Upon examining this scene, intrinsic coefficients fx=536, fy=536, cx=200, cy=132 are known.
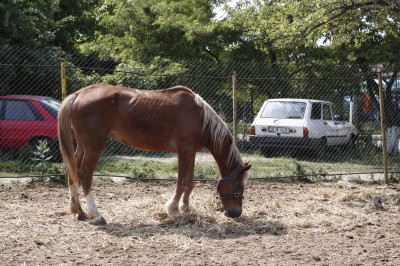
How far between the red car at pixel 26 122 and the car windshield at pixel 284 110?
507 centimetres

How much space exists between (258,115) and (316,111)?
4.75 ft

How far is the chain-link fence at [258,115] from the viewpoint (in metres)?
11.0

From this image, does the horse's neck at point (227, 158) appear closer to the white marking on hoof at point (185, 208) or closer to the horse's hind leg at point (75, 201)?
the white marking on hoof at point (185, 208)

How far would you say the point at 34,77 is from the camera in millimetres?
13141

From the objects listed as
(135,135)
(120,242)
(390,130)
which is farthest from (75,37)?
(120,242)

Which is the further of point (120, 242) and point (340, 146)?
point (340, 146)

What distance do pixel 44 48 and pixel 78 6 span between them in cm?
782

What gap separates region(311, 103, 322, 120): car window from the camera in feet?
42.9

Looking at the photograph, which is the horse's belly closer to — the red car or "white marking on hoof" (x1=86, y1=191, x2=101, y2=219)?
"white marking on hoof" (x1=86, y1=191, x2=101, y2=219)

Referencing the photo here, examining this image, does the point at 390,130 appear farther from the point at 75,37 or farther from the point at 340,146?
the point at 75,37

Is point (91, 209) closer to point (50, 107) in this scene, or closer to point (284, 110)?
point (50, 107)

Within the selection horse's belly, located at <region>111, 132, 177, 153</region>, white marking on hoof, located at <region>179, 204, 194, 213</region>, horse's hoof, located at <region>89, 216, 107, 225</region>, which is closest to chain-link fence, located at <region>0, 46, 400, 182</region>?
white marking on hoof, located at <region>179, 204, 194, 213</region>

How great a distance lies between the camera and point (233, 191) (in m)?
6.49

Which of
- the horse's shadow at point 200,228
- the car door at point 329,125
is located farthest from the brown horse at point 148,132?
the car door at point 329,125
